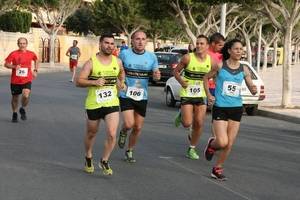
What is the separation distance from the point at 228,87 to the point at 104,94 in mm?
1534

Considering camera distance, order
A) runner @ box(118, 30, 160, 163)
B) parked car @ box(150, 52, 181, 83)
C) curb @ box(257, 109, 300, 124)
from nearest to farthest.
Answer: runner @ box(118, 30, 160, 163)
curb @ box(257, 109, 300, 124)
parked car @ box(150, 52, 181, 83)

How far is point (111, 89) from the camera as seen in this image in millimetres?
7840

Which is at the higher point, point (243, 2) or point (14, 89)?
point (243, 2)

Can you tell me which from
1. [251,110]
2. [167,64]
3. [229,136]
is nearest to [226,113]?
[229,136]

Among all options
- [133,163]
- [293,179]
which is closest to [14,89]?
[133,163]

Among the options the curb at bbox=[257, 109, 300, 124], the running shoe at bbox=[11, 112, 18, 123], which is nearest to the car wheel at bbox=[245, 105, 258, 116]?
the curb at bbox=[257, 109, 300, 124]

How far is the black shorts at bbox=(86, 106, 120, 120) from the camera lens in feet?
25.5

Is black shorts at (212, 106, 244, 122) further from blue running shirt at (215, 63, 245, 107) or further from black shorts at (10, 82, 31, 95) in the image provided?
black shorts at (10, 82, 31, 95)

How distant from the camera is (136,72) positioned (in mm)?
8750

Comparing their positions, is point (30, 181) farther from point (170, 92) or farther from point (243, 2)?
point (243, 2)

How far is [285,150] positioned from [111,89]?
3961 mm

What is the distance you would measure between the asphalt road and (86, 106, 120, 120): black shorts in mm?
709

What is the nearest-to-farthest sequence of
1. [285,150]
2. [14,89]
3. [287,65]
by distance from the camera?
1. [285,150]
2. [14,89]
3. [287,65]

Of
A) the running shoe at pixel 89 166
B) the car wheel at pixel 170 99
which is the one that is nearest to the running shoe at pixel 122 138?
the running shoe at pixel 89 166
